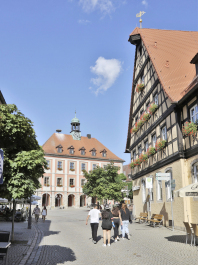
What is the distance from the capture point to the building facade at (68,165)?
199ft

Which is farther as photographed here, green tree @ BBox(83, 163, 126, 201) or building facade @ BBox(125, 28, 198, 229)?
green tree @ BBox(83, 163, 126, 201)

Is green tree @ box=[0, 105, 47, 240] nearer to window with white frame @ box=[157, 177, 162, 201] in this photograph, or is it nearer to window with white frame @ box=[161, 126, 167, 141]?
window with white frame @ box=[161, 126, 167, 141]

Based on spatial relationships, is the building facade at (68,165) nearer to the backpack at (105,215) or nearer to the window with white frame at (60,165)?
the window with white frame at (60,165)

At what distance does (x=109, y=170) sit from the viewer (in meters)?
32.1

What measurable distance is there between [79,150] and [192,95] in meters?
53.1

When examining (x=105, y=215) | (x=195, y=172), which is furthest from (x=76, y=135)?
(x=105, y=215)

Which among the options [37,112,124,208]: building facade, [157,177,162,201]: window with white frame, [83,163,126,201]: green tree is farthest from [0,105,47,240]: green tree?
[37,112,124,208]: building facade

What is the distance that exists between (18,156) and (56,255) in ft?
14.1

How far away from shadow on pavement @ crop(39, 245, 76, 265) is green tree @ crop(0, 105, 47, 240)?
2.37 meters

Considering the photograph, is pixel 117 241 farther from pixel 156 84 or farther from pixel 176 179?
pixel 156 84

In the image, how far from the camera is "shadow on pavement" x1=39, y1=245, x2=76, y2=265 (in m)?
8.25

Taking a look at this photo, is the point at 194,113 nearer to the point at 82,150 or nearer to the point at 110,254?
the point at 110,254

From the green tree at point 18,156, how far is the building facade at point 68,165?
4621 cm

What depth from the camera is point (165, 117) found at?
18.7 m
